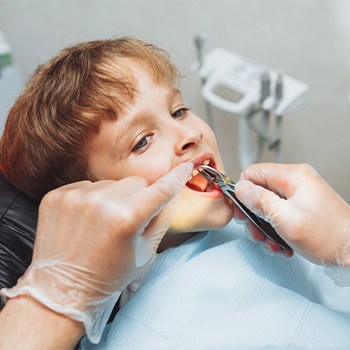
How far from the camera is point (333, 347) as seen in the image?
44.3 inches

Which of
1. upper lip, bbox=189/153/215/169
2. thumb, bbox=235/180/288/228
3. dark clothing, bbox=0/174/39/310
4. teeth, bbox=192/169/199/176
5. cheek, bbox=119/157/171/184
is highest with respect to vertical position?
cheek, bbox=119/157/171/184

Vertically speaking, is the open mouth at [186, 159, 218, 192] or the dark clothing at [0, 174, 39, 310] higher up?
the open mouth at [186, 159, 218, 192]

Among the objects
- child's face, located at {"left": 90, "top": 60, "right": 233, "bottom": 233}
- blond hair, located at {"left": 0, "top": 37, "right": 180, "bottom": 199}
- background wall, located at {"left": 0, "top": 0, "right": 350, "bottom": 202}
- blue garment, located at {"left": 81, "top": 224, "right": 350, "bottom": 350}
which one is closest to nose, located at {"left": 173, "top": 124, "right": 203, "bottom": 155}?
child's face, located at {"left": 90, "top": 60, "right": 233, "bottom": 233}

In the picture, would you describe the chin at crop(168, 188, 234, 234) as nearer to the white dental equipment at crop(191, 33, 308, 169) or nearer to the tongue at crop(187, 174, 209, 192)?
the tongue at crop(187, 174, 209, 192)

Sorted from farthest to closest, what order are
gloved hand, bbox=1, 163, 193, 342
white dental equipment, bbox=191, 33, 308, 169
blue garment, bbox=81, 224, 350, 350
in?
white dental equipment, bbox=191, 33, 308, 169 < blue garment, bbox=81, 224, 350, 350 < gloved hand, bbox=1, 163, 193, 342

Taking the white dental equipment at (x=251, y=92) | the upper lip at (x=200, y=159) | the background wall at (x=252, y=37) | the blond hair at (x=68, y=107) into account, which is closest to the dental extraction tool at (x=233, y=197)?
the upper lip at (x=200, y=159)

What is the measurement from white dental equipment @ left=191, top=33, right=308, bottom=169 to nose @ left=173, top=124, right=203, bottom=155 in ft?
2.17

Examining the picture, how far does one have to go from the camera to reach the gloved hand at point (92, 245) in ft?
2.98

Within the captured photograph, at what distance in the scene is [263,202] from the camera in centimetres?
111

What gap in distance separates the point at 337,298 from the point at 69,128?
0.80 m

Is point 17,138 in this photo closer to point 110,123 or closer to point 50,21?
point 110,123

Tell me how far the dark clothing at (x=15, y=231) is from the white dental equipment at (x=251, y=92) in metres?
0.83

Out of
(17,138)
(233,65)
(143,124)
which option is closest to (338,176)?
(233,65)

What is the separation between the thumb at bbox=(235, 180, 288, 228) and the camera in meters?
1.10
